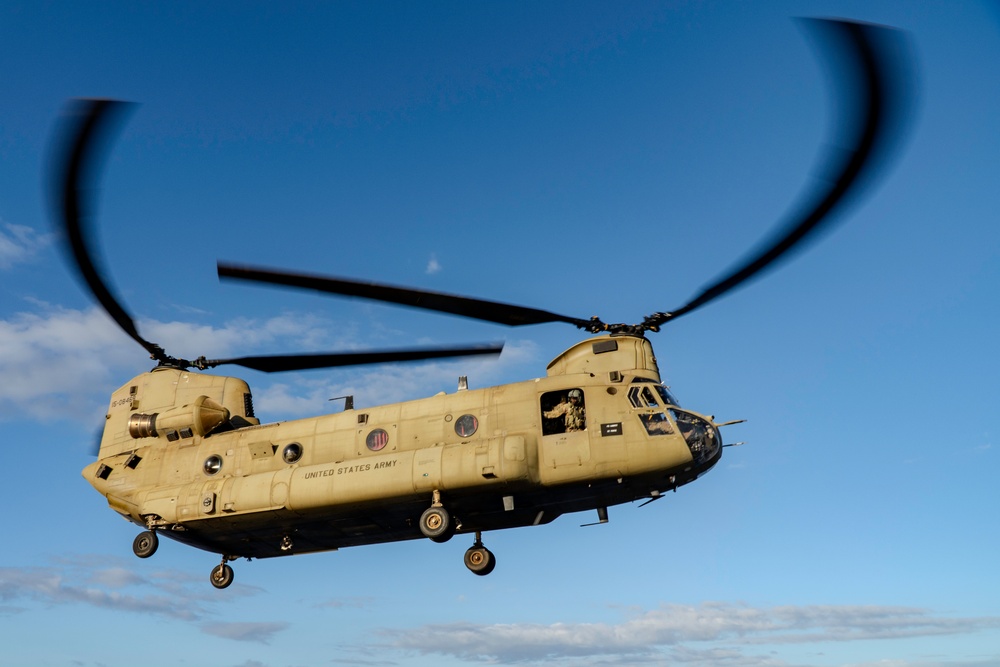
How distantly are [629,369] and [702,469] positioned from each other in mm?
2877

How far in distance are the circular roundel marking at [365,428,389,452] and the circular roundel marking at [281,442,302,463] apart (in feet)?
6.44

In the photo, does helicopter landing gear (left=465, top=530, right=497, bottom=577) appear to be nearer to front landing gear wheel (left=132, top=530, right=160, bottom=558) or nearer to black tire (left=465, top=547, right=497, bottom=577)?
black tire (left=465, top=547, right=497, bottom=577)

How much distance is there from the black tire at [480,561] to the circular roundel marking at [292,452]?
197 inches

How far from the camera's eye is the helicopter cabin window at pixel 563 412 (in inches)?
739

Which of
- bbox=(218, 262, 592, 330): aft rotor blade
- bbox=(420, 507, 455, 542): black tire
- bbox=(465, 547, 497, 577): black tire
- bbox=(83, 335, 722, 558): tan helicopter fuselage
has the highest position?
bbox=(218, 262, 592, 330): aft rotor blade

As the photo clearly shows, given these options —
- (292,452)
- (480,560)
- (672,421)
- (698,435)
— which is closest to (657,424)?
(672,421)

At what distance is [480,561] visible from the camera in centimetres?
1938

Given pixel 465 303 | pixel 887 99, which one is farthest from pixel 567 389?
pixel 887 99

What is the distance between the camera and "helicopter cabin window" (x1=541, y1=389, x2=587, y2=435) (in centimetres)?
1877

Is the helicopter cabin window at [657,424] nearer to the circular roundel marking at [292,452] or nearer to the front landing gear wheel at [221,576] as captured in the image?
the circular roundel marking at [292,452]

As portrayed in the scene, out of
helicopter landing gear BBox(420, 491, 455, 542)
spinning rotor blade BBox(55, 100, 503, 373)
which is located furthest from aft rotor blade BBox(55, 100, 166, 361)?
helicopter landing gear BBox(420, 491, 455, 542)

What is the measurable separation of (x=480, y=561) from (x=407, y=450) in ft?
10.2

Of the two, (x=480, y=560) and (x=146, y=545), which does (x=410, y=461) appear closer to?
(x=480, y=560)

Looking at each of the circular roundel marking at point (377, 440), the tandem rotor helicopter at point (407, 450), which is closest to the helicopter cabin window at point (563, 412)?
the tandem rotor helicopter at point (407, 450)
